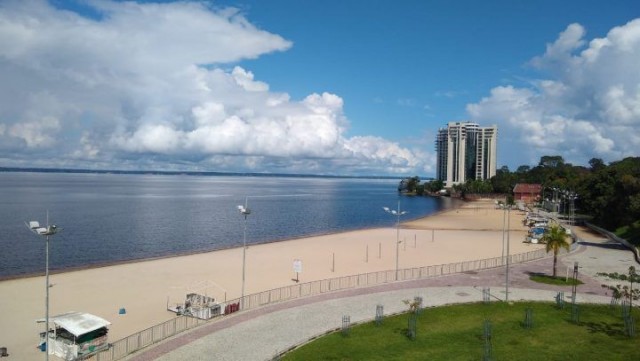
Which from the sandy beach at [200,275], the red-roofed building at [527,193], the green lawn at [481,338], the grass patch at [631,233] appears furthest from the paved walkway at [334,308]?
the red-roofed building at [527,193]

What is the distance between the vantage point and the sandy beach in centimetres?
3384

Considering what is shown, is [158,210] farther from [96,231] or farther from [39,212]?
[96,231]

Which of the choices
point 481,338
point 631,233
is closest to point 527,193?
point 631,233

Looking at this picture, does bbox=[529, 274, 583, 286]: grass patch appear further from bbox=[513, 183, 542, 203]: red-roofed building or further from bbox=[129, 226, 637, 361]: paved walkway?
bbox=[513, 183, 542, 203]: red-roofed building

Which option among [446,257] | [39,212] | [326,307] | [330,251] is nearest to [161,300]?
[326,307]

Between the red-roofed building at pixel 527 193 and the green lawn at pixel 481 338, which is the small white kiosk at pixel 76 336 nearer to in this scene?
the green lawn at pixel 481 338

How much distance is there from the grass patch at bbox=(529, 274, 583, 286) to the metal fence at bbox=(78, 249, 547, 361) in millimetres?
5434

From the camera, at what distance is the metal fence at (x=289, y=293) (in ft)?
87.2

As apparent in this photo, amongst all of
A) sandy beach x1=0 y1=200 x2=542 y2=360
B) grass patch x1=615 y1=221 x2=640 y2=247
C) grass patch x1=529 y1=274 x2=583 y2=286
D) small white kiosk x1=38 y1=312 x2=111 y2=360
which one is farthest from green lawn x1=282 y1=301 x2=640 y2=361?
grass patch x1=615 y1=221 x2=640 y2=247

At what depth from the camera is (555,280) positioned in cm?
3934

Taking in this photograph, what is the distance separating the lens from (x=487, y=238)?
7869 cm

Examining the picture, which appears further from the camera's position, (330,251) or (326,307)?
(330,251)

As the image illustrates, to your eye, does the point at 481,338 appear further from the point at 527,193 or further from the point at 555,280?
the point at 527,193

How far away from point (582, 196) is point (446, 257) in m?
57.5
